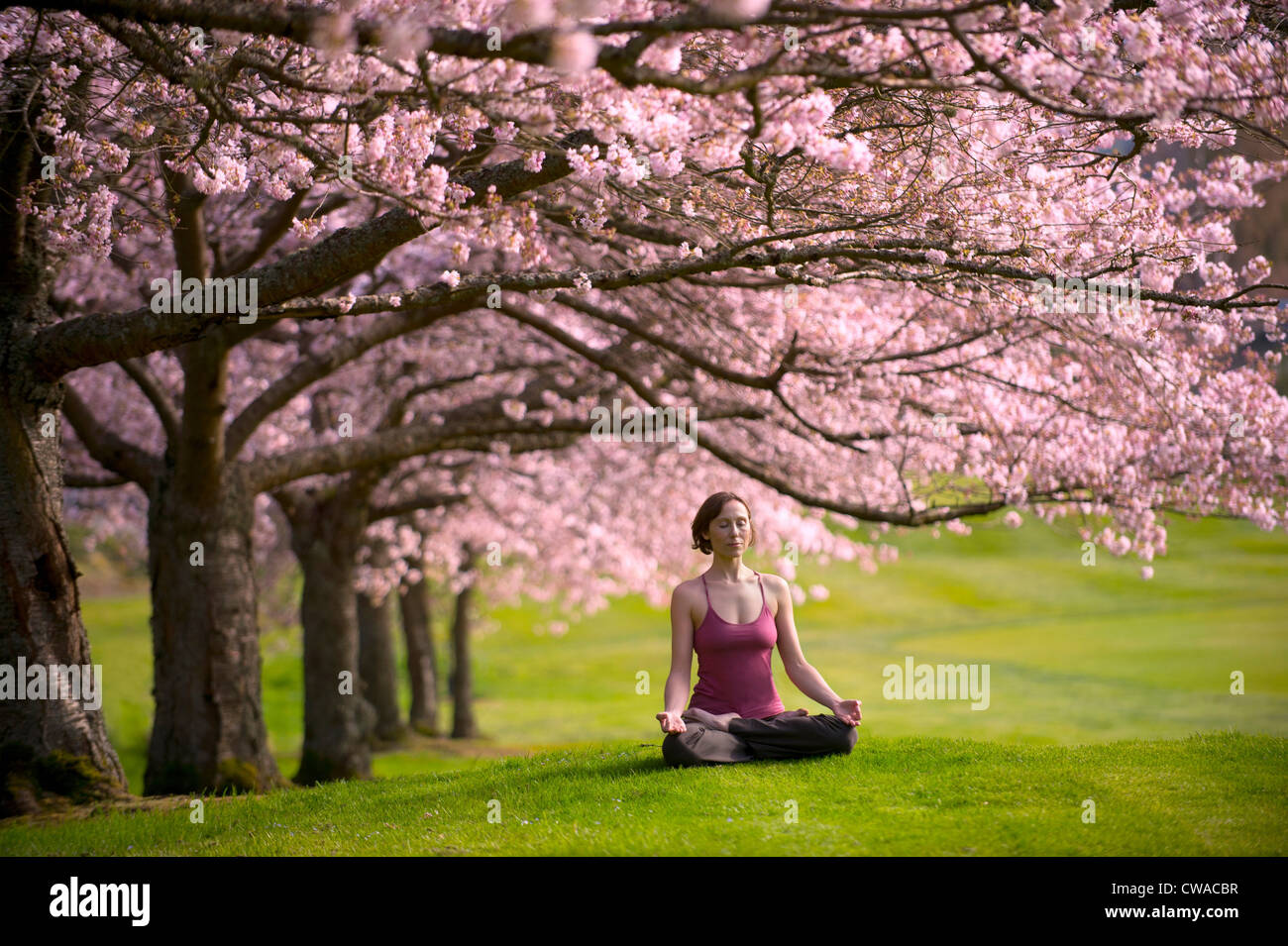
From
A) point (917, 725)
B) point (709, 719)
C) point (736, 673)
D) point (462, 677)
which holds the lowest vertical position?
point (917, 725)

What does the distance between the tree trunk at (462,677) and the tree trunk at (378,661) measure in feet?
9.94

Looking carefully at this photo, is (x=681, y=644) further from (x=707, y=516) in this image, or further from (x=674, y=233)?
(x=674, y=233)

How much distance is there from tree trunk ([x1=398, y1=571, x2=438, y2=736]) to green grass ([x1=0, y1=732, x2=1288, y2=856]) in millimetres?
17185

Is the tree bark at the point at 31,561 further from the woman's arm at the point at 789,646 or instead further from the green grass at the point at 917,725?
the woman's arm at the point at 789,646

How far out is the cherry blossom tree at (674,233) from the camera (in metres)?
5.47

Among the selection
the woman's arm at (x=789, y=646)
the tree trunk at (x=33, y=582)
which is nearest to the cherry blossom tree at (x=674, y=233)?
the tree trunk at (x=33, y=582)

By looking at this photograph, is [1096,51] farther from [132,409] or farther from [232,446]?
[132,409]

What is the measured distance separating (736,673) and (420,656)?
1992cm

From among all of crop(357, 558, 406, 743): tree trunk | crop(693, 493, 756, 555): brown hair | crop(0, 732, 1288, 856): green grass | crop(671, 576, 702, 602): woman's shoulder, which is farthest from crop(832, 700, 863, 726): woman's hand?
crop(357, 558, 406, 743): tree trunk

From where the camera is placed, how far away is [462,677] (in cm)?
2755

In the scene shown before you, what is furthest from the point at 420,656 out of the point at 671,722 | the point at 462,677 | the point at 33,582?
the point at 671,722

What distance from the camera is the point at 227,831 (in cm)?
755

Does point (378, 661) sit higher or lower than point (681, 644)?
lower
